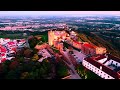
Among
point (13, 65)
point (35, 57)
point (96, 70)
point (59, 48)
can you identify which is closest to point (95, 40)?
point (96, 70)

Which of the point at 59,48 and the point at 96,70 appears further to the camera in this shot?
the point at 59,48

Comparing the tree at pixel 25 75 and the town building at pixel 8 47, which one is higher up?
the town building at pixel 8 47

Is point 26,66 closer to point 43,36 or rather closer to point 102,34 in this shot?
point 43,36

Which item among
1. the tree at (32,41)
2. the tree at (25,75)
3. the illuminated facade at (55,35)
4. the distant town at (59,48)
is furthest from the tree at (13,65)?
the illuminated facade at (55,35)

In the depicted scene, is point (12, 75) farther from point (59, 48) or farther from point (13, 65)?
point (59, 48)

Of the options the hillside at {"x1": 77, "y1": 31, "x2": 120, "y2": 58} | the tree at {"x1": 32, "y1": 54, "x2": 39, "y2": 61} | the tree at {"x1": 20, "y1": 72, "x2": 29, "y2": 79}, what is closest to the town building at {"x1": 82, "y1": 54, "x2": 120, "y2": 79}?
the hillside at {"x1": 77, "y1": 31, "x2": 120, "y2": 58}

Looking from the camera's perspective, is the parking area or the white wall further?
the parking area

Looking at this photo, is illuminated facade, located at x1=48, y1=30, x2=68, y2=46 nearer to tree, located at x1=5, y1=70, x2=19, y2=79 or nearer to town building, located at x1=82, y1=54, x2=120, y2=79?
town building, located at x1=82, y1=54, x2=120, y2=79

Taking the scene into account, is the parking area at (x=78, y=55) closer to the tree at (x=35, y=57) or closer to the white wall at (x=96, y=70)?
the white wall at (x=96, y=70)
